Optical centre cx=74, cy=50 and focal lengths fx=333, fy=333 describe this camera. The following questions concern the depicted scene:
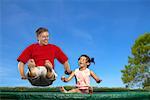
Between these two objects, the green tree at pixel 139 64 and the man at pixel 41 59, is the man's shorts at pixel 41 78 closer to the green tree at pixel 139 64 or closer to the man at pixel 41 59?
the man at pixel 41 59

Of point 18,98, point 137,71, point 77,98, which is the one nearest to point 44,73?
point 18,98

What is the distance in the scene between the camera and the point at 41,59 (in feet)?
15.5

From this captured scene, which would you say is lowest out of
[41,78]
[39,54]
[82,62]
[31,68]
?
[41,78]

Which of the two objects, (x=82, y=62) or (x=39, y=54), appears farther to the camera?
(x=82, y=62)

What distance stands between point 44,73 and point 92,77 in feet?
2.83

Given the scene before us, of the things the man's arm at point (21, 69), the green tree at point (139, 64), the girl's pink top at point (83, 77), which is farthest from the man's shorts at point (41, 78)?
the green tree at point (139, 64)

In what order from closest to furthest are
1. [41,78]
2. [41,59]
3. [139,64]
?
[41,78], [41,59], [139,64]

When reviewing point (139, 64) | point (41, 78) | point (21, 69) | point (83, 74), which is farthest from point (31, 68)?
point (139, 64)

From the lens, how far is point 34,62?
4.63m

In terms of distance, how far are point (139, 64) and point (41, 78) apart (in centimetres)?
1416

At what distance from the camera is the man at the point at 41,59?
4450mm

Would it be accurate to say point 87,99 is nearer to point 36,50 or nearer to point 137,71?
point 36,50

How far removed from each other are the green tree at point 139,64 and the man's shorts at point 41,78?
43.4ft

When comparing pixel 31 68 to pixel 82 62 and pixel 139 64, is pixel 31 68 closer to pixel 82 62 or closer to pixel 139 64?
pixel 82 62
